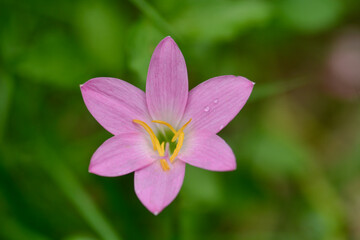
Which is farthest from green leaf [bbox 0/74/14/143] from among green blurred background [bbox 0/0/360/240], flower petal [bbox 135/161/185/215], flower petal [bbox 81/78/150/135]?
flower petal [bbox 135/161/185/215]

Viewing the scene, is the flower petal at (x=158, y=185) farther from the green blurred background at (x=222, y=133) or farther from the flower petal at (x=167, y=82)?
the green blurred background at (x=222, y=133)

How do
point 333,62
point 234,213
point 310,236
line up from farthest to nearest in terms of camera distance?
point 333,62, point 234,213, point 310,236

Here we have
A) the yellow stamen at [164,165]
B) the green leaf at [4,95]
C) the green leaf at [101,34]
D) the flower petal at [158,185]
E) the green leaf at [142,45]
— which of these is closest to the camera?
the flower petal at [158,185]

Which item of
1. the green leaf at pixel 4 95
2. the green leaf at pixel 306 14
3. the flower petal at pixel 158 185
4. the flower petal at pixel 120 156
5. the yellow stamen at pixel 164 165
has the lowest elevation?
the flower petal at pixel 158 185

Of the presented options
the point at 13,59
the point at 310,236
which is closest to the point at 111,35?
the point at 13,59

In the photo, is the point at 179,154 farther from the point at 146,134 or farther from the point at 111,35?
the point at 111,35

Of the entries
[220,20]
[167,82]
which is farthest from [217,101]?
[220,20]

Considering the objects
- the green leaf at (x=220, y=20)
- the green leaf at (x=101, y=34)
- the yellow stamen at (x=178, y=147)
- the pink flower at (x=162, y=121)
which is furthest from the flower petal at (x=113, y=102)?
the green leaf at (x=101, y=34)
